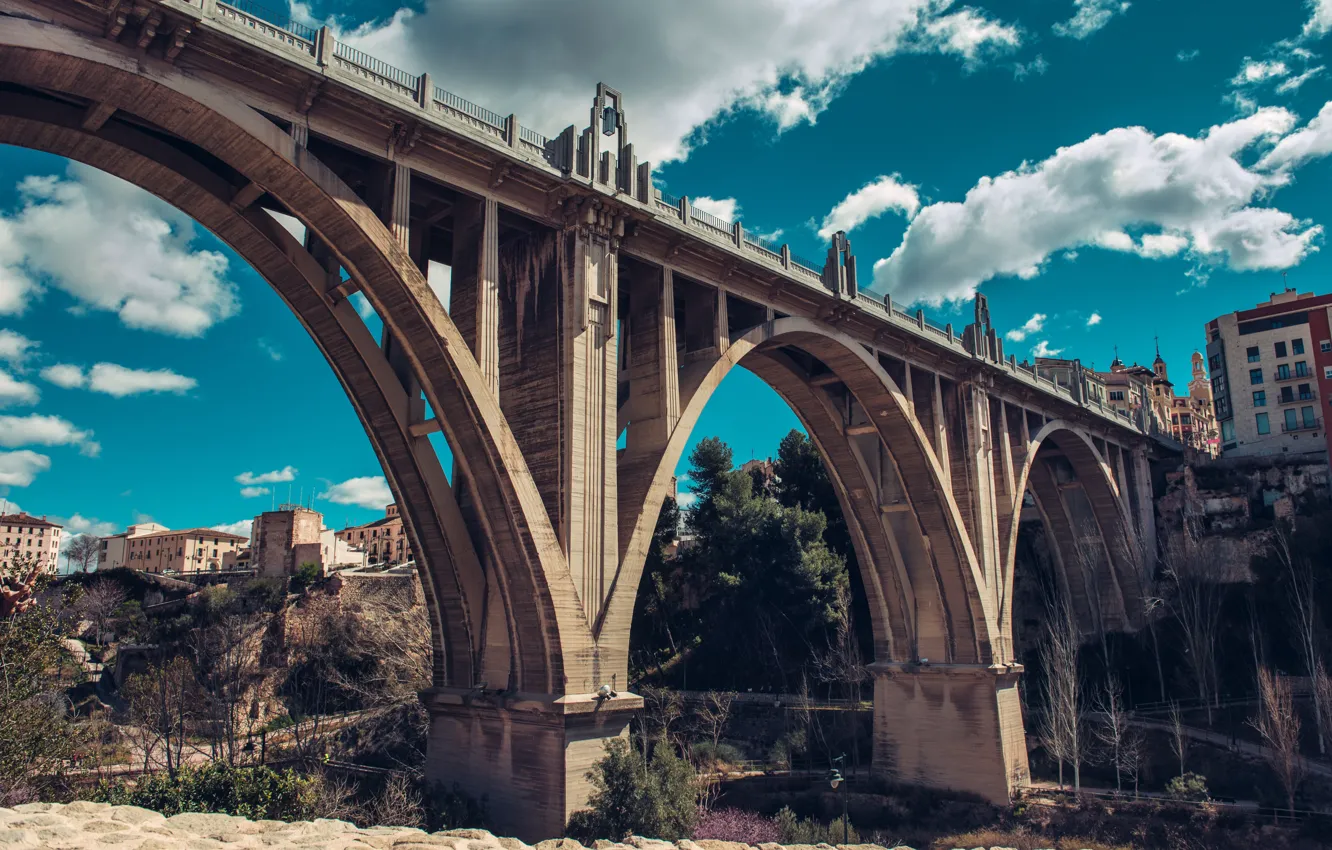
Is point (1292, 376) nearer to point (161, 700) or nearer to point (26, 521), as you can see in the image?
point (161, 700)

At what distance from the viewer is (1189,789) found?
3584 centimetres

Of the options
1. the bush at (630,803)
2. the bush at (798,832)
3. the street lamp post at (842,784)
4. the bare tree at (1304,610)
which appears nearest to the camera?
the bush at (630,803)

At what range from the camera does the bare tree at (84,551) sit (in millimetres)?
110938

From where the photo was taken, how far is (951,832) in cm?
3491

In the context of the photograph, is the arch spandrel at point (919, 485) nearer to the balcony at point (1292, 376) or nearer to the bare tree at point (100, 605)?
the balcony at point (1292, 376)

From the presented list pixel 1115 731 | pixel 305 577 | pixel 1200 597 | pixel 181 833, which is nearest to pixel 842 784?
pixel 1115 731

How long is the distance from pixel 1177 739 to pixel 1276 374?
123 feet

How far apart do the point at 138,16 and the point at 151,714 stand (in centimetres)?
2809

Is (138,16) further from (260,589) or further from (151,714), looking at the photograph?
(260,589)

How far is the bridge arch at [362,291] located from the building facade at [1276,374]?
6027 cm

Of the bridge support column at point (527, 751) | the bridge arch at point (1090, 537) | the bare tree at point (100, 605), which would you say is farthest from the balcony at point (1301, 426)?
the bare tree at point (100, 605)

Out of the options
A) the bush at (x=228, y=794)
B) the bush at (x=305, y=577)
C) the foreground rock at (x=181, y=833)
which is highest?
the bush at (x=305, y=577)

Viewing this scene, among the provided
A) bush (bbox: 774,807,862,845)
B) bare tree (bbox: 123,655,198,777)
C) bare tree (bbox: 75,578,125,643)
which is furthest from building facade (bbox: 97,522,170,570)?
bush (bbox: 774,807,862,845)

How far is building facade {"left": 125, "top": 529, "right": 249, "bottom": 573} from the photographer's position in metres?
101
